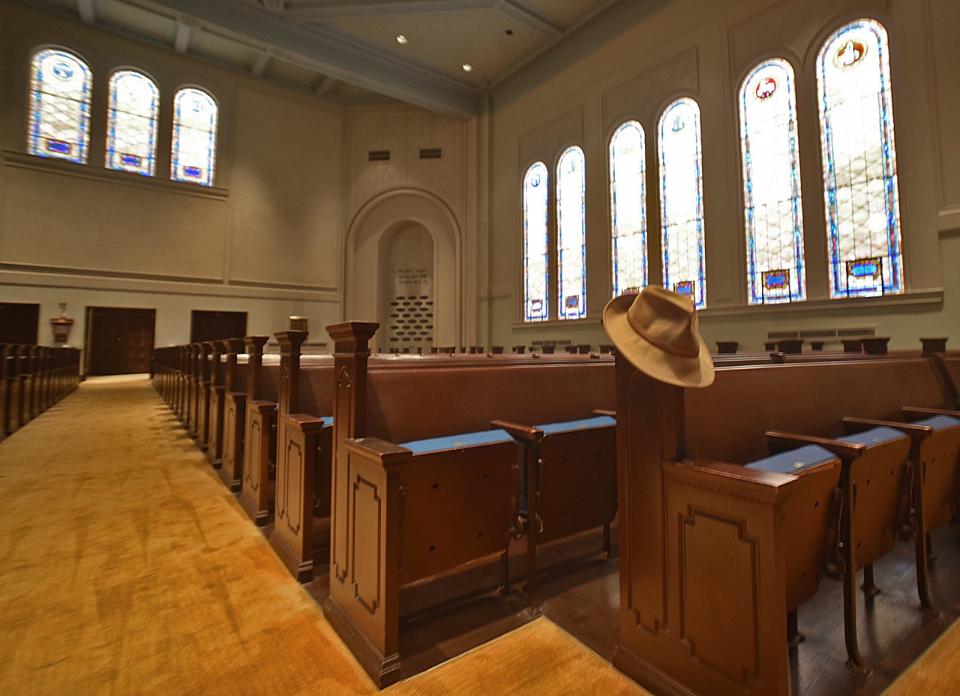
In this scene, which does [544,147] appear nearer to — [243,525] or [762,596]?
[243,525]

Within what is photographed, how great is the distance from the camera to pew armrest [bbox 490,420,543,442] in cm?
143

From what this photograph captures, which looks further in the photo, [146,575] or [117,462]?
[117,462]

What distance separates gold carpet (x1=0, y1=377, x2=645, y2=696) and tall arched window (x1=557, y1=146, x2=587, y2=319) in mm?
6791

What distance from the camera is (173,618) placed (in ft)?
4.38

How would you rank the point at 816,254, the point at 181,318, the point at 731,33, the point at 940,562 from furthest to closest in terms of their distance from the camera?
the point at 181,318, the point at 731,33, the point at 816,254, the point at 940,562

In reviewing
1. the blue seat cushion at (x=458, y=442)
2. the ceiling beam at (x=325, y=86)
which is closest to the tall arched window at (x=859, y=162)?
the blue seat cushion at (x=458, y=442)

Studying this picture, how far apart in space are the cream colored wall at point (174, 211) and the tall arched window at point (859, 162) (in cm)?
922

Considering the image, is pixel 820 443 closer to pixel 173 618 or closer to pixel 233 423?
pixel 173 618

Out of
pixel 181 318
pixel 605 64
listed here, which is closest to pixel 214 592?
pixel 605 64

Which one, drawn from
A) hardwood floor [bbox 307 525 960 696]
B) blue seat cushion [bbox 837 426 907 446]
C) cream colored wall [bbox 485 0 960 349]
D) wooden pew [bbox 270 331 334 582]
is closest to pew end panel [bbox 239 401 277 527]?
wooden pew [bbox 270 331 334 582]

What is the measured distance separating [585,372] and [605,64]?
7.77 metres

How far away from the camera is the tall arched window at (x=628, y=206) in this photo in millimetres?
7273

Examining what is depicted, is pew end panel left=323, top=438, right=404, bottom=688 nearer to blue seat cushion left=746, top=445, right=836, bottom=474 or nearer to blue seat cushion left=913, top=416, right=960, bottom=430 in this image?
blue seat cushion left=746, top=445, right=836, bottom=474

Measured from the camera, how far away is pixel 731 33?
617 cm
